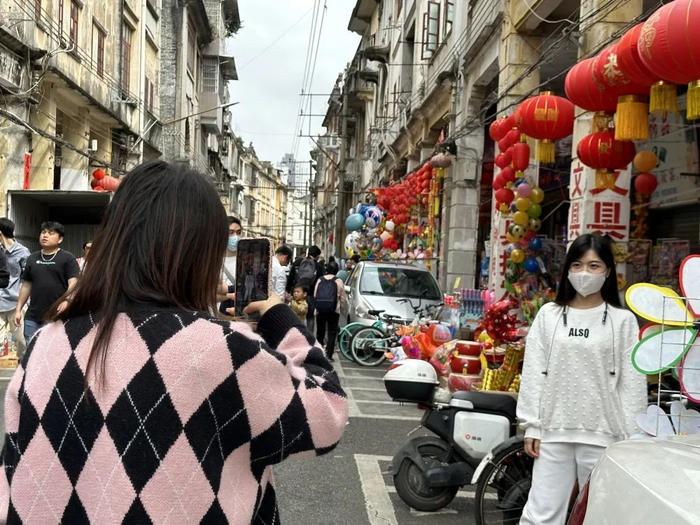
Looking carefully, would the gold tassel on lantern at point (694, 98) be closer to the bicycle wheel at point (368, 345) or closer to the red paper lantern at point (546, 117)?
the red paper lantern at point (546, 117)

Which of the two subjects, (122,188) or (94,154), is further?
(94,154)

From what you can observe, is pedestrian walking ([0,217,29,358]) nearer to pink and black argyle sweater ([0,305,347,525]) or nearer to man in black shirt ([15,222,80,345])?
man in black shirt ([15,222,80,345])

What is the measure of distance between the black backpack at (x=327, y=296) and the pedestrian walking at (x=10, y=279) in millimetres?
4431

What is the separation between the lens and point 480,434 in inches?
179

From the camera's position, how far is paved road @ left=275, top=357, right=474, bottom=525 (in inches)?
188

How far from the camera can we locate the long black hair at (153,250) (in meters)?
1.45

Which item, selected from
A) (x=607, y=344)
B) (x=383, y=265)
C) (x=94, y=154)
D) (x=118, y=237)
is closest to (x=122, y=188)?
(x=118, y=237)

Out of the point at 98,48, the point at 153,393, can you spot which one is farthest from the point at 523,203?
the point at 98,48

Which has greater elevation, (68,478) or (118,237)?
(118,237)

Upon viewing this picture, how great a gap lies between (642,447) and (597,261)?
158 centimetres

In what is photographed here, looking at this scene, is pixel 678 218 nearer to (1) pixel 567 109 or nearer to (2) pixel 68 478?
(1) pixel 567 109

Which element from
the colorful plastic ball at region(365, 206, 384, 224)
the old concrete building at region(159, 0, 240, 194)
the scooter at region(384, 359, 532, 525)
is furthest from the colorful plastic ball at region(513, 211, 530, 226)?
the old concrete building at region(159, 0, 240, 194)

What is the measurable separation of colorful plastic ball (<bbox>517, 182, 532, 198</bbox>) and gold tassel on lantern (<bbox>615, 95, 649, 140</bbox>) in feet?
13.5

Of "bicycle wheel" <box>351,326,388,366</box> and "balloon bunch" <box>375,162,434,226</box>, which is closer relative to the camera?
"bicycle wheel" <box>351,326,388,366</box>
